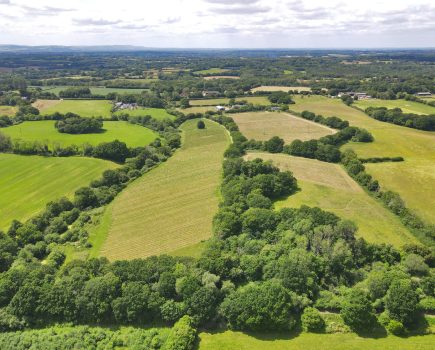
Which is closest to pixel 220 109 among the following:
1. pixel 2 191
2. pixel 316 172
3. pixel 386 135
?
pixel 386 135

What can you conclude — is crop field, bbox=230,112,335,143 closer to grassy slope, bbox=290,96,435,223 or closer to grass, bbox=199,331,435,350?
grassy slope, bbox=290,96,435,223

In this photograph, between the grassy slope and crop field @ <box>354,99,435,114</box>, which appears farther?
crop field @ <box>354,99,435,114</box>

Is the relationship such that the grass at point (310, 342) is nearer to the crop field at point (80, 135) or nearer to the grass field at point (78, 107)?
the crop field at point (80, 135)

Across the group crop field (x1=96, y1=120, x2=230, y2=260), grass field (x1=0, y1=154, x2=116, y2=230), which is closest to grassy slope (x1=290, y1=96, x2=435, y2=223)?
crop field (x1=96, y1=120, x2=230, y2=260)

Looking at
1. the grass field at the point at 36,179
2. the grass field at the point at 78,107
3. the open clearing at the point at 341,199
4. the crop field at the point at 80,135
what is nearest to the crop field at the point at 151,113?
the grass field at the point at 78,107

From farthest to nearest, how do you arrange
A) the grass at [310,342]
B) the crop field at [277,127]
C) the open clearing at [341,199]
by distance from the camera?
1. the crop field at [277,127]
2. the open clearing at [341,199]
3. the grass at [310,342]

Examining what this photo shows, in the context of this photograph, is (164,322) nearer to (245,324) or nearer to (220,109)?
(245,324)
